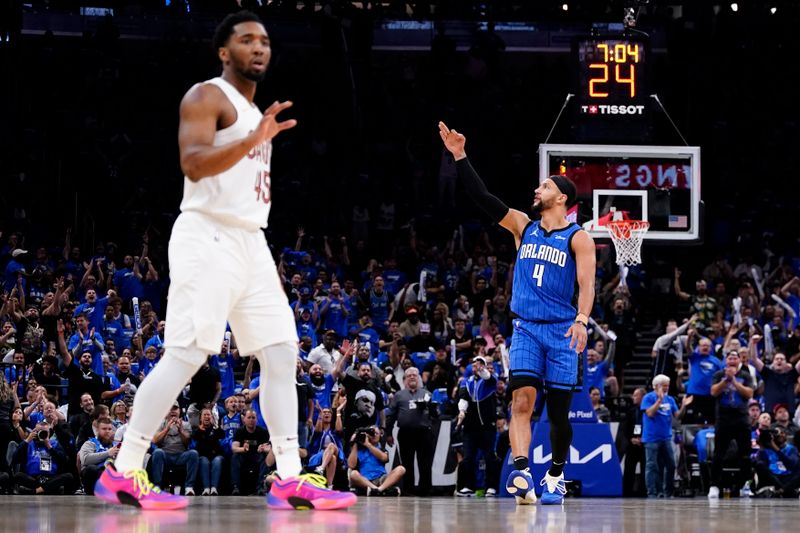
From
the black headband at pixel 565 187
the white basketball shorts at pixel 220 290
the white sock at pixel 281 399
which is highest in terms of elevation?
the black headband at pixel 565 187

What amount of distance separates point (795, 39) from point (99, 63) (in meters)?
16.8

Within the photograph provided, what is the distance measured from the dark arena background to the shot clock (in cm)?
3

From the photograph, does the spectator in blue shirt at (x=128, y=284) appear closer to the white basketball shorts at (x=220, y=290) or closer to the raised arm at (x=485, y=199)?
the raised arm at (x=485, y=199)

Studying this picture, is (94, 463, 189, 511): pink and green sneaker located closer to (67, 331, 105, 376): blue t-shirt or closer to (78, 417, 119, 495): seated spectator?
(78, 417, 119, 495): seated spectator

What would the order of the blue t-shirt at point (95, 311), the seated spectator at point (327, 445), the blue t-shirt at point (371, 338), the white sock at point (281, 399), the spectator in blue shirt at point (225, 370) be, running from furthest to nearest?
the blue t-shirt at point (371, 338) → the blue t-shirt at point (95, 311) → the spectator in blue shirt at point (225, 370) → the seated spectator at point (327, 445) → the white sock at point (281, 399)

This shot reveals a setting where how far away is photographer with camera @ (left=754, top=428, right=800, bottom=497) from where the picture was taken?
58.7 ft

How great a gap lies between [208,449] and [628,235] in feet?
21.8

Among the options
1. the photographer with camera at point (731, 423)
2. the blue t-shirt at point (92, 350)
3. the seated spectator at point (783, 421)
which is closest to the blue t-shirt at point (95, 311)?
the blue t-shirt at point (92, 350)

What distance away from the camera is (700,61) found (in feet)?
96.4

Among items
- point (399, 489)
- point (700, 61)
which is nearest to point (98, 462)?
point (399, 489)

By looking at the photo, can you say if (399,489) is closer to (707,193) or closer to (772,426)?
(772,426)

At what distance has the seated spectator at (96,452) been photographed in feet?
50.0

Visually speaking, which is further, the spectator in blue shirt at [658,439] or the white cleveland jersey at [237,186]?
the spectator in blue shirt at [658,439]

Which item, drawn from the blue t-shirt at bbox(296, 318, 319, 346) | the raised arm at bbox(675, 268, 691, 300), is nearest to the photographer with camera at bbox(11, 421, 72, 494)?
the blue t-shirt at bbox(296, 318, 319, 346)
